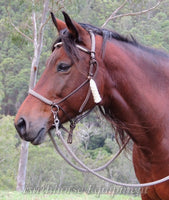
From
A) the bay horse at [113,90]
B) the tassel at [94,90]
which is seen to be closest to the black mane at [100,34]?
the bay horse at [113,90]

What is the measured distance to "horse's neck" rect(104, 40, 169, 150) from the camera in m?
2.90

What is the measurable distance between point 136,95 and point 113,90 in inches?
8.9

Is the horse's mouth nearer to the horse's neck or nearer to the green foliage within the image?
the horse's neck

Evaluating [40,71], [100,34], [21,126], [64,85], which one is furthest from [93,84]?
[40,71]

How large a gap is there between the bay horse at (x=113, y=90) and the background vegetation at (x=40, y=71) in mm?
8198

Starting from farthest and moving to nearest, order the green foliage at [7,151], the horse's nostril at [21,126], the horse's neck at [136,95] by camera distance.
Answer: the green foliage at [7,151], the horse's neck at [136,95], the horse's nostril at [21,126]

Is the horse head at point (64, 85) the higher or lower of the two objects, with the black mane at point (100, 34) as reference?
lower

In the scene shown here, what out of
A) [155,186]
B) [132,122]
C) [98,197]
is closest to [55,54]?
[132,122]

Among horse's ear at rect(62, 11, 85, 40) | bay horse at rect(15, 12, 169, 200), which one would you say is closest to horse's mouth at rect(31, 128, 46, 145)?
bay horse at rect(15, 12, 169, 200)

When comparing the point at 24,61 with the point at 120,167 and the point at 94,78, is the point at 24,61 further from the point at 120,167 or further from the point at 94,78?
the point at 94,78

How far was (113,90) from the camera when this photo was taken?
2891mm

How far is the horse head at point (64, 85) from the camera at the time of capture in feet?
8.66

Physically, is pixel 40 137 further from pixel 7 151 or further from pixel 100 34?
pixel 7 151

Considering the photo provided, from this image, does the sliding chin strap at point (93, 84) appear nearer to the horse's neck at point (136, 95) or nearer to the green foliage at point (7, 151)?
the horse's neck at point (136, 95)
